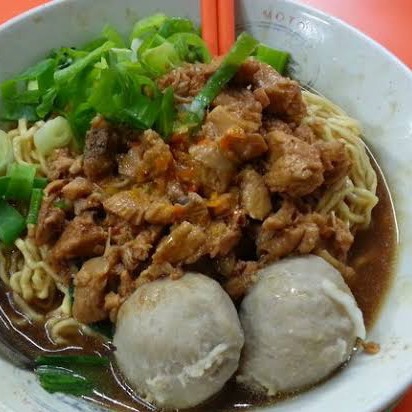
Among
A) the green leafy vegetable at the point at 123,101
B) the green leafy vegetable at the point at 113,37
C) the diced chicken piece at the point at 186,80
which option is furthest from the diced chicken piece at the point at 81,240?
the green leafy vegetable at the point at 113,37

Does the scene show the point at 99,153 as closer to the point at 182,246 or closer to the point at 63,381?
the point at 182,246

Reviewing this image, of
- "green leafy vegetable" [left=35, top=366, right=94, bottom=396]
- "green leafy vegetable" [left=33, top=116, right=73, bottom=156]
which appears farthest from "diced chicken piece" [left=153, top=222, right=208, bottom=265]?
"green leafy vegetable" [left=33, top=116, right=73, bottom=156]

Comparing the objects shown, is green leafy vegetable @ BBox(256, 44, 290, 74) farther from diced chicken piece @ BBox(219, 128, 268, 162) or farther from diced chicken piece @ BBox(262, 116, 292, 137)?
diced chicken piece @ BBox(219, 128, 268, 162)

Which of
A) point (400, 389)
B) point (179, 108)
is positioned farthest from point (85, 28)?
point (400, 389)

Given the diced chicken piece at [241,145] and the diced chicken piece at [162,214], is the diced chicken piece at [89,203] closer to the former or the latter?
the diced chicken piece at [162,214]

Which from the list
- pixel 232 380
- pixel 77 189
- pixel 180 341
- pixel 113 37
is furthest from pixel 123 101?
pixel 232 380

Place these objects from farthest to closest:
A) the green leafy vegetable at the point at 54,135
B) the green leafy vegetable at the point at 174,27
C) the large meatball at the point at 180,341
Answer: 1. the green leafy vegetable at the point at 174,27
2. the green leafy vegetable at the point at 54,135
3. the large meatball at the point at 180,341
